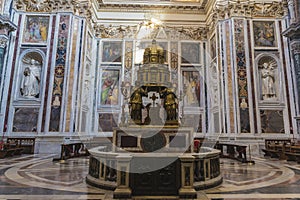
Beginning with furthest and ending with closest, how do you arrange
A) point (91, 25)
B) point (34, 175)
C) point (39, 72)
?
point (91, 25), point (39, 72), point (34, 175)

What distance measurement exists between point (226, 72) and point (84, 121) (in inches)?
344

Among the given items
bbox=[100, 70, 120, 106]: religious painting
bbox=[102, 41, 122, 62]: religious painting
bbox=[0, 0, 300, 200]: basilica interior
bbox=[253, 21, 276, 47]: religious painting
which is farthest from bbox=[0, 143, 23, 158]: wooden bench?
bbox=[253, 21, 276, 47]: religious painting

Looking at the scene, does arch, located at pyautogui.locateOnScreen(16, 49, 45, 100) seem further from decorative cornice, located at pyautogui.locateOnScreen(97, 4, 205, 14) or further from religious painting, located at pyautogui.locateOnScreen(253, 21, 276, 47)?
religious painting, located at pyautogui.locateOnScreen(253, 21, 276, 47)

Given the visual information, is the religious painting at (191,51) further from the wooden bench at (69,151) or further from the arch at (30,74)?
the wooden bench at (69,151)

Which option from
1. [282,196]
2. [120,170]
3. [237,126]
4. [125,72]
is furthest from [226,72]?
[120,170]

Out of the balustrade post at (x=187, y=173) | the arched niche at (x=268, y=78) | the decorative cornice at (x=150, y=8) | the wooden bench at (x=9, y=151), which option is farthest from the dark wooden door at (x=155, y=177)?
the decorative cornice at (x=150, y=8)

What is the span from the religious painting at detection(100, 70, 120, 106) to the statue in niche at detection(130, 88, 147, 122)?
9.18 m

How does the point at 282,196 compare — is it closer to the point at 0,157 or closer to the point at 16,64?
the point at 0,157

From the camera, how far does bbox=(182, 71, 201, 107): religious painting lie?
15.7m

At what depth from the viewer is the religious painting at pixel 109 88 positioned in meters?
15.5

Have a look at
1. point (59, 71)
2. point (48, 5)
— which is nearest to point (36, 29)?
Result: point (48, 5)

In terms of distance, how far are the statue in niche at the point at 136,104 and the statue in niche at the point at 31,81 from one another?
27.7 ft

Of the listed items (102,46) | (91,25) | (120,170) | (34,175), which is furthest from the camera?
(102,46)

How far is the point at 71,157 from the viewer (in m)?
9.47
